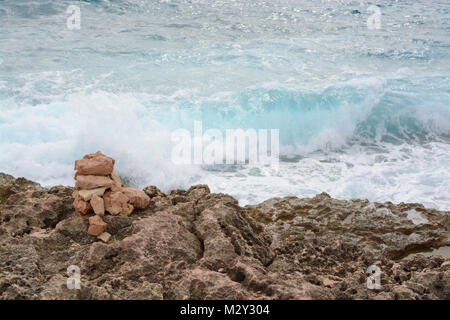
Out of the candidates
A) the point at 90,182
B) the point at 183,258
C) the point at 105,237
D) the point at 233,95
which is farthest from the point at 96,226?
the point at 233,95

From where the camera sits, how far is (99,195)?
3.23 metres

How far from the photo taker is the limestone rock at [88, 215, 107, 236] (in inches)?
120

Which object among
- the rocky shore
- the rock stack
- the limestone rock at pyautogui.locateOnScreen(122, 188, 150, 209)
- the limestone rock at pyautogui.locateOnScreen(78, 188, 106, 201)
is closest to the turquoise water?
the rocky shore

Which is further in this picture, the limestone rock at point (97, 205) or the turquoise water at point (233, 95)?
the turquoise water at point (233, 95)

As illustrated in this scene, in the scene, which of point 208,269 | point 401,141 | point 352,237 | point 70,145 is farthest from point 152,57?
point 208,269

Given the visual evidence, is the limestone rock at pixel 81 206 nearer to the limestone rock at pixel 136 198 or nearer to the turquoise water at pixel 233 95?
the limestone rock at pixel 136 198

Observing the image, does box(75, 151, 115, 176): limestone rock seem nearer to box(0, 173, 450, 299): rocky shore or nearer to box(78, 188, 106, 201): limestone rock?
box(78, 188, 106, 201): limestone rock

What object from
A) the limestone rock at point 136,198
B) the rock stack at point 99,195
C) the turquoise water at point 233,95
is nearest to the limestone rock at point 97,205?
the rock stack at point 99,195

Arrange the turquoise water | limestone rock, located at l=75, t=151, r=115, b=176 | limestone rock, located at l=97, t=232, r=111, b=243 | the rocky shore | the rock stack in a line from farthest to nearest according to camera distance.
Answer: the turquoise water, limestone rock, located at l=75, t=151, r=115, b=176, the rock stack, limestone rock, located at l=97, t=232, r=111, b=243, the rocky shore

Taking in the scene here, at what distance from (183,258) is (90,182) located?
43.3 inches

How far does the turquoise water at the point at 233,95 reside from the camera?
711cm

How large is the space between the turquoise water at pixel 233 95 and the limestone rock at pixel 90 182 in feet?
10.6

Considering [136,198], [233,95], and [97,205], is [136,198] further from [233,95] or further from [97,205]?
[233,95]
